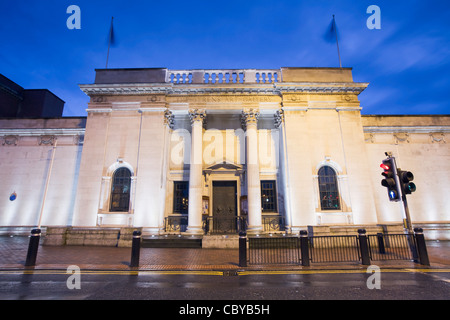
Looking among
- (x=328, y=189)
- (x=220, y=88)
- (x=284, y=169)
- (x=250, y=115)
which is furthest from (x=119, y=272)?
(x=328, y=189)

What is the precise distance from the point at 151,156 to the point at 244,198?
7.28 metres

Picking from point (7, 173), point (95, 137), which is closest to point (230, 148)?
point (95, 137)

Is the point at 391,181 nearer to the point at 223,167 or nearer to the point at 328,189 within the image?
the point at 328,189

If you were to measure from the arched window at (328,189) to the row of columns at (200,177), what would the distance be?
4.55 metres

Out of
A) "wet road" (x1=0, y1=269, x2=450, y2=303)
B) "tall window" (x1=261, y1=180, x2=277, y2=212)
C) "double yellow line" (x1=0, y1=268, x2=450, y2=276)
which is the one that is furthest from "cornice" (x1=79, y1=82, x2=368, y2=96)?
"wet road" (x1=0, y1=269, x2=450, y2=303)

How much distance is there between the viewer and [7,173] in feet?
54.9

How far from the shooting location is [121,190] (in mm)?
14867

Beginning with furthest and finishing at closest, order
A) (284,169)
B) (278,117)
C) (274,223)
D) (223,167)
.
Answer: (223,167), (278,117), (274,223), (284,169)

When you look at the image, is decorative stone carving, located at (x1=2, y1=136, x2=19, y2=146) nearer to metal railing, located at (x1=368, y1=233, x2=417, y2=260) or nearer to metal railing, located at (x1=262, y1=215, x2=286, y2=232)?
metal railing, located at (x1=262, y1=215, x2=286, y2=232)

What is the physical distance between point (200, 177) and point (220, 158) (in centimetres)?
327

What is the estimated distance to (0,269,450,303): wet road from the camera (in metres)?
4.47

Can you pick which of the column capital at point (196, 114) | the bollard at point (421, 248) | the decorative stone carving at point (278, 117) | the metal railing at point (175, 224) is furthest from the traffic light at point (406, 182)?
the metal railing at point (175, 224)

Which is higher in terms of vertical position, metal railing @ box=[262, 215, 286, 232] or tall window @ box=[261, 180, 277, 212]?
tall window @ box=[261, 180, 277, 212]

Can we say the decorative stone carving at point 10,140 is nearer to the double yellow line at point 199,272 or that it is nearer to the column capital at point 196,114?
the column capital at point 196,114
